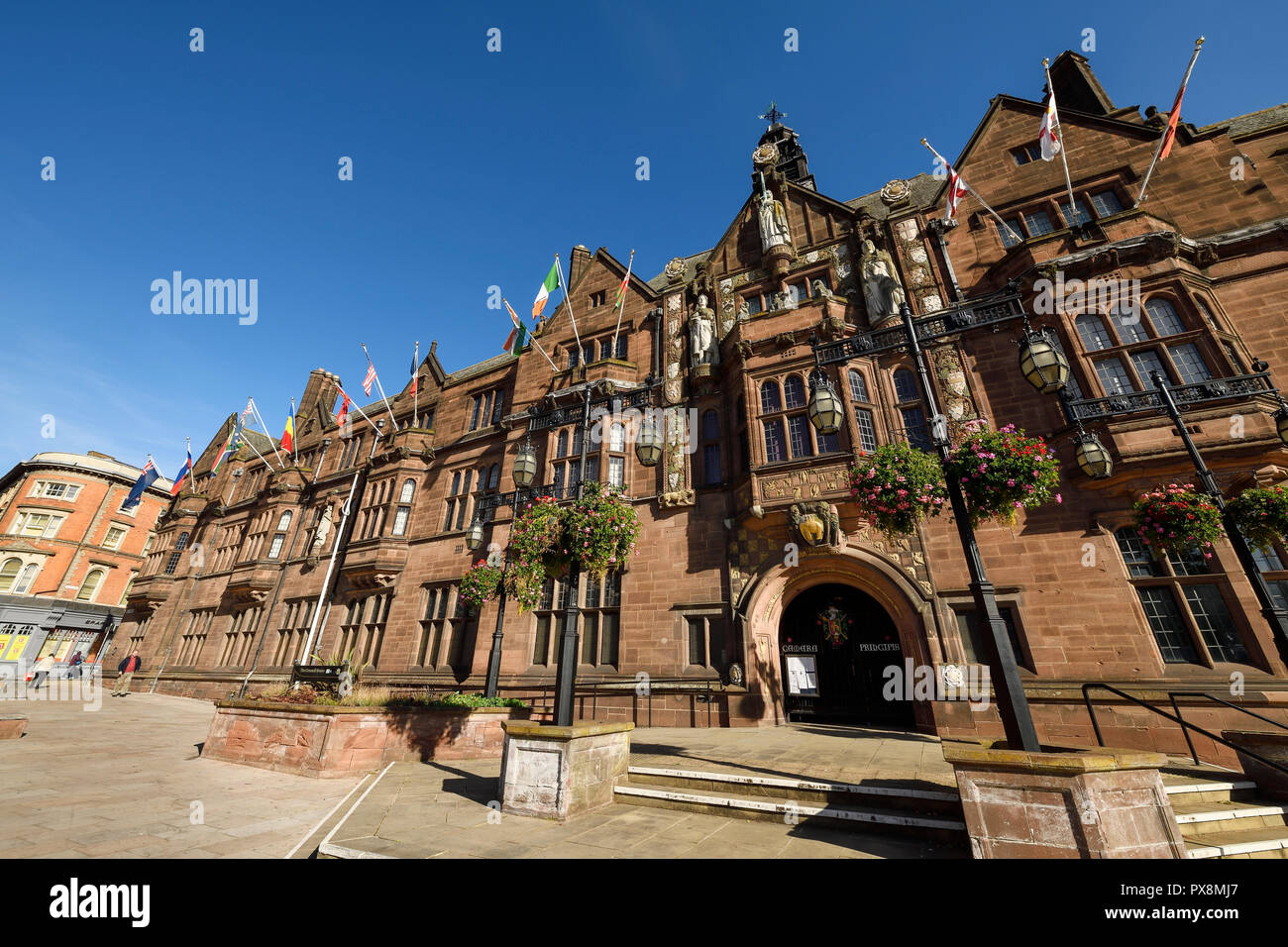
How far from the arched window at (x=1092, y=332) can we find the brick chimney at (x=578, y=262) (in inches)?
735

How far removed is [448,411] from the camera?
24.8 metres

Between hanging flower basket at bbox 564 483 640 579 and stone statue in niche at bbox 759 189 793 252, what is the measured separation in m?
13.6

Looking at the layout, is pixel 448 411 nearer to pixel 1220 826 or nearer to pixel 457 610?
pixel 457 610

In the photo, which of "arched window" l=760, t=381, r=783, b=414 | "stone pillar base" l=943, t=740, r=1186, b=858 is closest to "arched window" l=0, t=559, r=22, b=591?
"arched window" l=760, t=381, r=783, b=414

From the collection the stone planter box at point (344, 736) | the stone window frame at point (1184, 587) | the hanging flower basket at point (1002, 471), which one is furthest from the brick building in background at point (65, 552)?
the stone window frame at point (1184, 587)

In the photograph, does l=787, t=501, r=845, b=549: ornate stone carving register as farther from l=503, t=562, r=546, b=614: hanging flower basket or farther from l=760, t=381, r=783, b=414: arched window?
l=503, t=562, r=546, b=614: hanging flower basket

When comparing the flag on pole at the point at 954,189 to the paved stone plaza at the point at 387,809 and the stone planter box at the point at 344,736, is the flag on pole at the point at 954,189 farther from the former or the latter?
the stone planter box at the point at 344,736

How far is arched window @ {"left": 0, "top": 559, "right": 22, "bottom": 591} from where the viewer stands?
3591 centimetres

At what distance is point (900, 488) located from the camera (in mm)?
7199

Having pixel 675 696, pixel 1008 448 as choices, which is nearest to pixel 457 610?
pixel 675 696

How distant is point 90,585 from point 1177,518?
206 ft

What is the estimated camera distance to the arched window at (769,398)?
14.9 m

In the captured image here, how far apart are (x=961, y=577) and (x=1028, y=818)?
29.0ft

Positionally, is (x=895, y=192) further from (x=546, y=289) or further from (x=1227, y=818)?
(x=1227, y=818)
